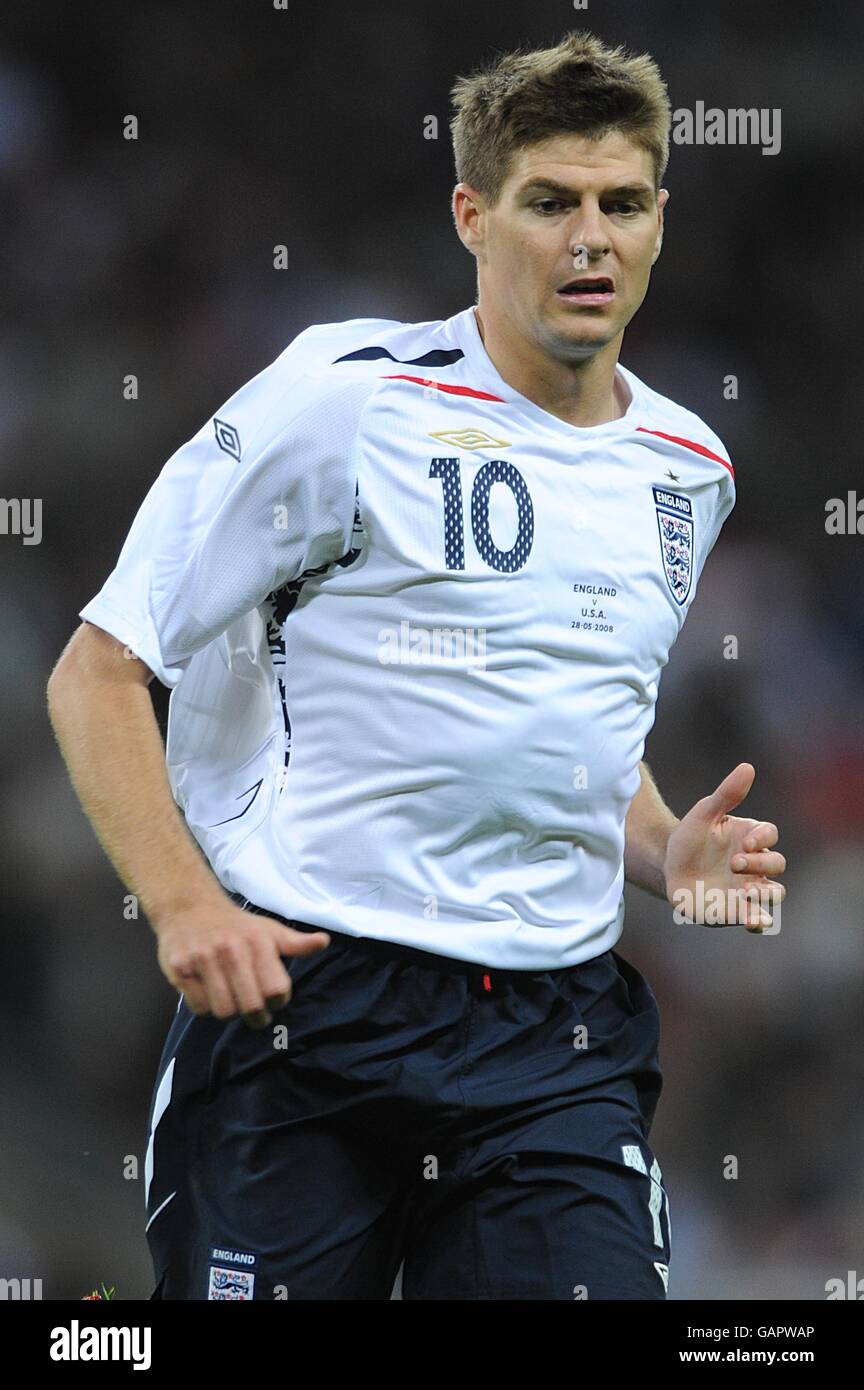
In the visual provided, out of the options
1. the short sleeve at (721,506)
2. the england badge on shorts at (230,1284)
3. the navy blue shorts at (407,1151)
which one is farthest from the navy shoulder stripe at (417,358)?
the england badge on shorts at (230,1284)

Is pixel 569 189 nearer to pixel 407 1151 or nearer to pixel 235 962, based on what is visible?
pixel 235 962

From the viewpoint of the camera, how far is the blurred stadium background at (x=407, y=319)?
195 inches

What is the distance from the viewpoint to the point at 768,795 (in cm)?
541

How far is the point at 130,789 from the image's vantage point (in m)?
2.37

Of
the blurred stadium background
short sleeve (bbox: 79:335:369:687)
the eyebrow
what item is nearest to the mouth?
the eyebrow

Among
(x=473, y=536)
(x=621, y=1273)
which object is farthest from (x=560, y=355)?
(x=621, y=1273)

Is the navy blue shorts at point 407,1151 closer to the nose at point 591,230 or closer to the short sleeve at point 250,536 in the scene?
the short sleeve at point 250,536

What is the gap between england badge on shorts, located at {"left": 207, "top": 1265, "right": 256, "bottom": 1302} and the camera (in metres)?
2.34

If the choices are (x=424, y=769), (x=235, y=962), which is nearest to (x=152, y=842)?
(x=235, y=962)

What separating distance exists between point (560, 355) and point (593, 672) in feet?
1.65

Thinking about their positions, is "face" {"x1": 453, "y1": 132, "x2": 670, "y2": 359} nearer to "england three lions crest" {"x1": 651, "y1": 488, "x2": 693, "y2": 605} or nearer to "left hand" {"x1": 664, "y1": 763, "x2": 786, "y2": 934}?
"england three lions crest" {"x1": 651, "y1": 488, "x2": 693, "y2": 605}

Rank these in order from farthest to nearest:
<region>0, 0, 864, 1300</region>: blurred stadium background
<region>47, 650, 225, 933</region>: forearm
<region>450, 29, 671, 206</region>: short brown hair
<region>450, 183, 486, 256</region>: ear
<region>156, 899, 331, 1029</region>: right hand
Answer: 1. <region>0, 0, 864, 1300</region>: blurred stadium background
2. <region>450, 183, 486, 256</region>: ear
3. <region>450, 29, 671, 206</region>: short brown hair
4. <region>47, 650, 225, 933</region>: forearm
5. <region>156, 899, 331, 1029</region>: right hand

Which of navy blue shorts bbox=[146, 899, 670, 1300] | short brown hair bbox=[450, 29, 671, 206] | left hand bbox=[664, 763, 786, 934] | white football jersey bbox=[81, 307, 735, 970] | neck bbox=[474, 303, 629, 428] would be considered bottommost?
navy blue shorts bbox=[146, 899, 670, 1300]

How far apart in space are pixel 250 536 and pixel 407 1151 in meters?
0.89
